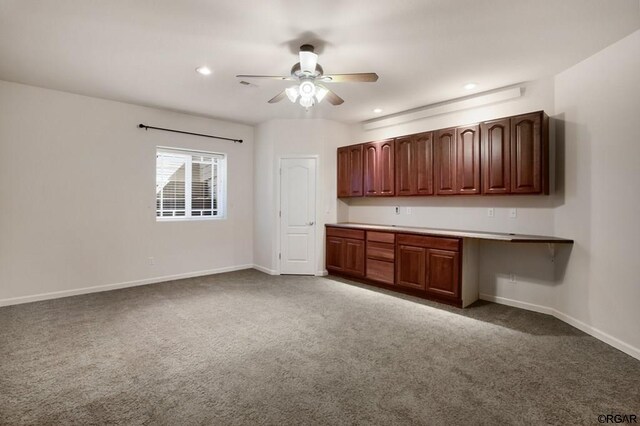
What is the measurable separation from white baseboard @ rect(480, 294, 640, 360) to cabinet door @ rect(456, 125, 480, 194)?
1485 millimetres

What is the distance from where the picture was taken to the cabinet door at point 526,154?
3443 millimetres

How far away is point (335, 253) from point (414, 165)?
201cm

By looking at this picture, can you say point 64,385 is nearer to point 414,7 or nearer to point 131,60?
point 131,60

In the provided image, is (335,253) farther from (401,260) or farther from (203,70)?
(203,70)

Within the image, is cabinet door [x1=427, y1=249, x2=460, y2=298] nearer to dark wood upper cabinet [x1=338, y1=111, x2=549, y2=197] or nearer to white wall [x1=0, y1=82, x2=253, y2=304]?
dark wood upper cabinet [x1=338, y1=111, x2=549, y2=197]

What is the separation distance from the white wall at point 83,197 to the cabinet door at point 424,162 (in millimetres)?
3606

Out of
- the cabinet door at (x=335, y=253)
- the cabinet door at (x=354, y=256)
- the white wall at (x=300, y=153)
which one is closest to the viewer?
the cabinet door at (x=354, y=256)

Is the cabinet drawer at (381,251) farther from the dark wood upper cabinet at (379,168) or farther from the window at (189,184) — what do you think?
the window at (189,184)

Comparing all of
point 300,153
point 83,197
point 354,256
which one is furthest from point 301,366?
point 83,197

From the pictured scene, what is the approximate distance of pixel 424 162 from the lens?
4.54 meters

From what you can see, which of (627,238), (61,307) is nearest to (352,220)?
(627,238)

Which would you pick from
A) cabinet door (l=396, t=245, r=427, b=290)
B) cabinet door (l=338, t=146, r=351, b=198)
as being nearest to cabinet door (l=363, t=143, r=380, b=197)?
cabinet door (l=338, t=146, r=351, b=198)

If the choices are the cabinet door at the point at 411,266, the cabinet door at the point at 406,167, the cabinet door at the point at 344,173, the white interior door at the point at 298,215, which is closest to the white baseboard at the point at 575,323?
the cabinet door at the point at 411,266

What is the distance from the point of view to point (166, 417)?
6.16 ft
